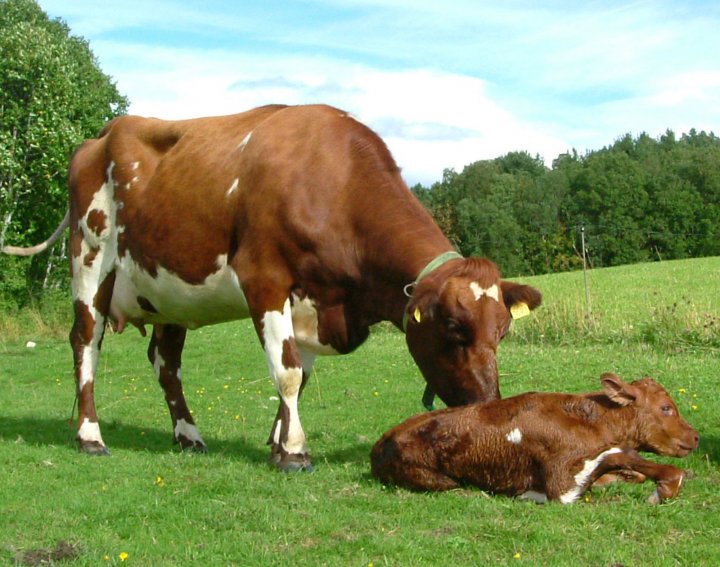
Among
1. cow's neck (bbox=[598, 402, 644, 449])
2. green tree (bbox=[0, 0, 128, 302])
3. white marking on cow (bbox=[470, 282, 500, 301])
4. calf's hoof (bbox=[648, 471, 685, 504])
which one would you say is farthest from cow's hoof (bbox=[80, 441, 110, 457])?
green tree (bbox=[0, 0, 128, 302])

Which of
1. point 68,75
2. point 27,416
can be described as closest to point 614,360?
point 27,416

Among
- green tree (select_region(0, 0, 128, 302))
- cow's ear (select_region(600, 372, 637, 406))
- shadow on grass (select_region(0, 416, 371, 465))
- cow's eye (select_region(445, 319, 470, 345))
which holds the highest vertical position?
green tree (select_region(0, 0, 128, 302))

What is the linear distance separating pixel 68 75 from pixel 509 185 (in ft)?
243

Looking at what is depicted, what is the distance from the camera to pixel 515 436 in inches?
254

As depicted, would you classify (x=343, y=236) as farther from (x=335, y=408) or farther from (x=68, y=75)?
(x=68, y=75)

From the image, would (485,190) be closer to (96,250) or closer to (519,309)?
(96,250)

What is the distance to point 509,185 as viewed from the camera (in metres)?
104

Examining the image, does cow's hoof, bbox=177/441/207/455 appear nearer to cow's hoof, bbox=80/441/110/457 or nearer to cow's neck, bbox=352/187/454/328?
cow's hoof, bbox=80/441/110/457

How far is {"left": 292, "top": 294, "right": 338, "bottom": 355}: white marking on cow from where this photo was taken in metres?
8.29

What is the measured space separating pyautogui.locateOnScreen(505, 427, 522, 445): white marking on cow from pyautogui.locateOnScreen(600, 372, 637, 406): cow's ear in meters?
0.68

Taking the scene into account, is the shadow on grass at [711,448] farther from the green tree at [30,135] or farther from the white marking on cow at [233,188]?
the green tree at [30,135]

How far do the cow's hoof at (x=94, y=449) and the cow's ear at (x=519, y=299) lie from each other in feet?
14.0

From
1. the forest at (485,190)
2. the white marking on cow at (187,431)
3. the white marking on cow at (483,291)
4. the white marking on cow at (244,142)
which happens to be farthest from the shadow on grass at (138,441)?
the forest at (485,190)

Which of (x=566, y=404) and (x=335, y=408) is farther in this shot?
(x=335, y=408)
